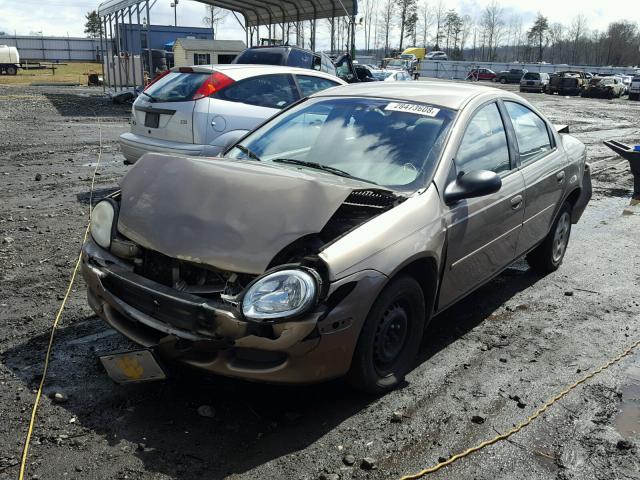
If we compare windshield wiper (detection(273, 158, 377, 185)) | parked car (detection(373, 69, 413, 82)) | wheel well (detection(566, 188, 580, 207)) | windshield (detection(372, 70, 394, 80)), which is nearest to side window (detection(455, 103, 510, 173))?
windshield wiper (detection(273, 158, 377, 185))

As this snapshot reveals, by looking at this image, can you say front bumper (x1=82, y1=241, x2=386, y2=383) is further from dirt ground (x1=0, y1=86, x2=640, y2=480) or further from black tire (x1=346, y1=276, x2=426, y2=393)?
dirt ground (x1=0, y1=86, x2=640, y2=480)

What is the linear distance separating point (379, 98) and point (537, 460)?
2.61 meters

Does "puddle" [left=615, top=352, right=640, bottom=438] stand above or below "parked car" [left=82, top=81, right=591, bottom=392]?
below

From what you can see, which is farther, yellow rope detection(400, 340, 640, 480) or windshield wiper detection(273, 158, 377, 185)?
windshield wiper detection(273, 158, 377, 185)

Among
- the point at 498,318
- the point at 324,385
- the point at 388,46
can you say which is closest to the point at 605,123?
the point at 498,318

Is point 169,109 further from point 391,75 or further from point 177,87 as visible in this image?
point 391,75

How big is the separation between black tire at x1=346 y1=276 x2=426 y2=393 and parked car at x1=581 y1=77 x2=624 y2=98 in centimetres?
4291

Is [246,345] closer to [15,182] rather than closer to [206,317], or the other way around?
[206,317]

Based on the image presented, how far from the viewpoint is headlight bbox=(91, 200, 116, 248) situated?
348 cm

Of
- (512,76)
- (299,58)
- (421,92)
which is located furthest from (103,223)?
(512,76)

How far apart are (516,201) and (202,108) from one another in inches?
167

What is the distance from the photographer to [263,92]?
793 cm

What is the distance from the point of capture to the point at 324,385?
3.53 meters

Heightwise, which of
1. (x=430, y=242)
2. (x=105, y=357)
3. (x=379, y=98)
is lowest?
(x=105, y=357)
